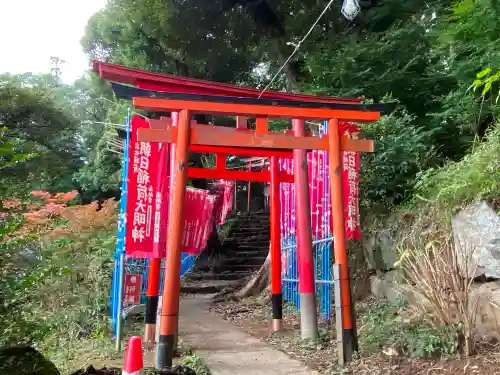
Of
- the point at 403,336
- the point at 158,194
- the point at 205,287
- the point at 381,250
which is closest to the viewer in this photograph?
the point at 403,336

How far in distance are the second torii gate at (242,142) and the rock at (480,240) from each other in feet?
4.04

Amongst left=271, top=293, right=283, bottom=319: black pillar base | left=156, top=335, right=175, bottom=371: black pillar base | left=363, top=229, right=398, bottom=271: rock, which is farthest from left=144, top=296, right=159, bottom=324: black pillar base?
left=363, top=229, right=398, bottom=271: rock

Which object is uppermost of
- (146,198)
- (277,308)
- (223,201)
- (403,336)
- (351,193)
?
(223,201)

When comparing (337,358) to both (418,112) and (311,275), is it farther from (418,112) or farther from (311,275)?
(418,112)

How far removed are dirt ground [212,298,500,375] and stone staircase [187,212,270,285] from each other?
5952 millimetres

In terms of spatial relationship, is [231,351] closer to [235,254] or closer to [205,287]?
[205,287]

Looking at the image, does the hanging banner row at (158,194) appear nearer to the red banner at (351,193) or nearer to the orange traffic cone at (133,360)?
the red banner at (351,193)

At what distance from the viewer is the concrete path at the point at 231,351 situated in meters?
4.79

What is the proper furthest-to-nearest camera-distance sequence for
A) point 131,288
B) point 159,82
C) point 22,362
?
1. point 131,288
2. point 159,82
3. point 22,362

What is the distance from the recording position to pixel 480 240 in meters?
4.68

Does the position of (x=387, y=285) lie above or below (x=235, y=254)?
below

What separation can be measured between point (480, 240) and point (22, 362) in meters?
4.32

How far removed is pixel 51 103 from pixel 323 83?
8.47 m

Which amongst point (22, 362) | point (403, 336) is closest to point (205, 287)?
point (403, 336)
